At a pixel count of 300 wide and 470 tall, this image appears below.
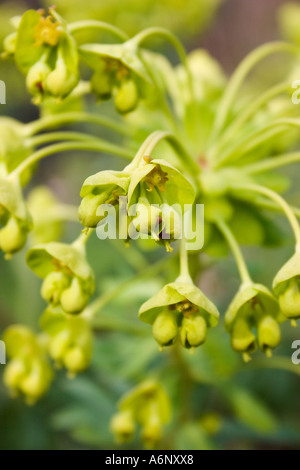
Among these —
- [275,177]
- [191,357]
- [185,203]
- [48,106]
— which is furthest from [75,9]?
[185,203]

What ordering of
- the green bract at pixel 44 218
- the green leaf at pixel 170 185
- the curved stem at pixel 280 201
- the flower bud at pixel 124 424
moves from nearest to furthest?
the green leaf at pixel 170 185, the curved stem at pixel 280 201, the flower bud at pixel 124 424, the green bract at pixel 44 218

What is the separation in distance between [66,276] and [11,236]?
15cm

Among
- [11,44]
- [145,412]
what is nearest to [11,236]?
Result: [11,44]

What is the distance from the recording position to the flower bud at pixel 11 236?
4.19ft

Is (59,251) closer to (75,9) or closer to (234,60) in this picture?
(75,9)


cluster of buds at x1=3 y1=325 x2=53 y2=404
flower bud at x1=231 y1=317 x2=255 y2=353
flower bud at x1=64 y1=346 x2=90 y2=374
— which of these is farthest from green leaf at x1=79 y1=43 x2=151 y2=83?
cluster of buds at x1=3 y1=325 x2=53 y2=404

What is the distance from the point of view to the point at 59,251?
4.16 feet

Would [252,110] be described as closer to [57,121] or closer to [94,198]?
[57,121]

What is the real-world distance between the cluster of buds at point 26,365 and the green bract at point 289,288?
840mm

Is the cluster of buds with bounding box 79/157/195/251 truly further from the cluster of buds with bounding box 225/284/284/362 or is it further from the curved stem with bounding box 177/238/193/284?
the cluster of buds with bounding box 225/284/284/362

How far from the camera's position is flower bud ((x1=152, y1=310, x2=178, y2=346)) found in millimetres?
1152

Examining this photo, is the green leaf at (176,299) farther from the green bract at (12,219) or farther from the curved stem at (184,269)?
the green bract at (12,219)

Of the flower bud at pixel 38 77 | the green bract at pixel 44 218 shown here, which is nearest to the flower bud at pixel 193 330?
Answer: the flower bud at pixel 38 77

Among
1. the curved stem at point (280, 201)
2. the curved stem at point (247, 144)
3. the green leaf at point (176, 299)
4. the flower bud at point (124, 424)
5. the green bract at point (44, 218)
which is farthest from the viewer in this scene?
the green bract at point (44, 218)
